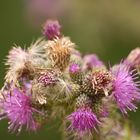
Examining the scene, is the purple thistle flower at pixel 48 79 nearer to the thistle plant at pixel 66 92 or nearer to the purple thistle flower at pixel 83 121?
the thistle plant at pixel 66 92

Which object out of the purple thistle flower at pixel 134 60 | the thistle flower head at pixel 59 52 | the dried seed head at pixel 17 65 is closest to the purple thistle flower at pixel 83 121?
the thistle flower head at pixel 59 52

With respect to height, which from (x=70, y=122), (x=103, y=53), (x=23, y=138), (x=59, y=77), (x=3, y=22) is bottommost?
(x=70, y=122)

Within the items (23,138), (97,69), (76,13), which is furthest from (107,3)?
(97,69)

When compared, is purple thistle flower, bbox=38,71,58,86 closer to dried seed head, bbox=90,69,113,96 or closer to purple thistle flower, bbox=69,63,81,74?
purple thistle flower, bbox=69,63,81,74

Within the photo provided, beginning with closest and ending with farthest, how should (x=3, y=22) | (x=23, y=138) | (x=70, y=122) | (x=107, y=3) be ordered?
1. (x=70, y=122)
2. (x=107, y=3)
3. (x=23, y=138)
4. (x=3, y=22)

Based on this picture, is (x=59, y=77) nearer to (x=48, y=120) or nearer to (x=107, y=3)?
(x=48, y=120)

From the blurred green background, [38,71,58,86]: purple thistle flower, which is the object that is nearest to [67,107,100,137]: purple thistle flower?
[38,71,58,86]: purple thistle flower
